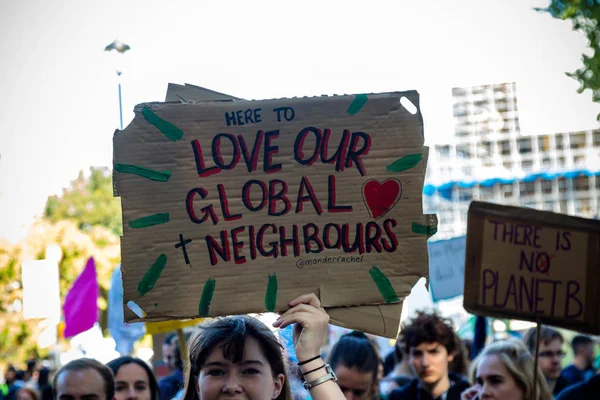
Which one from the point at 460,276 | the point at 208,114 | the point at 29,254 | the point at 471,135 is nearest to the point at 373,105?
the point at 208,114

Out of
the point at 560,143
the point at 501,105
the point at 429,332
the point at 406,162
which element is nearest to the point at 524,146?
the point at 560,143

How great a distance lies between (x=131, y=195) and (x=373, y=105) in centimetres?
96

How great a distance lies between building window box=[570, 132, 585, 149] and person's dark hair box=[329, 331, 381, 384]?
437ft

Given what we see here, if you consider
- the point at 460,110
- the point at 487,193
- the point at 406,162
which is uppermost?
the point at 460,110

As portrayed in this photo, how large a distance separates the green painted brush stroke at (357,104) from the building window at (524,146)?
145 meters

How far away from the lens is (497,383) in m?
5.27

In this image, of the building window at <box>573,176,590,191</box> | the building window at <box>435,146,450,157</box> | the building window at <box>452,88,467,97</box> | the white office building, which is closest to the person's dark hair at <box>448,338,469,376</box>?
the white office building

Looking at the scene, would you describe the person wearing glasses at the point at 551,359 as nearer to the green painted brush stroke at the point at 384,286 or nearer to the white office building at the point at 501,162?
the green painted brush stroke at the point at 384,286

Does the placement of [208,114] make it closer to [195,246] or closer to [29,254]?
[195,246]

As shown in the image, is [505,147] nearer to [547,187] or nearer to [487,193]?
[547,187]

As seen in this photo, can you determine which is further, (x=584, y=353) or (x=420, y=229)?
(x=584, y=353)

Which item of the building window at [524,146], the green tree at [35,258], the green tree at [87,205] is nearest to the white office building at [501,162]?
the building window at [524,146]

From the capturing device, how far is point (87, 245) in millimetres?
43562

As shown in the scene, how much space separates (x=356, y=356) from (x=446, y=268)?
4.77 metres
